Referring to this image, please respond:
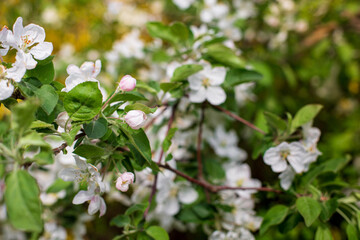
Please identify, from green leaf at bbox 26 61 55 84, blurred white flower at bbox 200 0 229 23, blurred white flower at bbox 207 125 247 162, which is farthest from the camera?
blurred white flower at bbox 200 0 229 23

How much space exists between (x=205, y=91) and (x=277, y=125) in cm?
23

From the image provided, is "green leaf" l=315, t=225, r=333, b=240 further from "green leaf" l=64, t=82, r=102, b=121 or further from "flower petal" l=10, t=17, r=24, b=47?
"flower petal" l=10, t=17, r=24, b=47

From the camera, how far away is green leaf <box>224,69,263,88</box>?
100 cm

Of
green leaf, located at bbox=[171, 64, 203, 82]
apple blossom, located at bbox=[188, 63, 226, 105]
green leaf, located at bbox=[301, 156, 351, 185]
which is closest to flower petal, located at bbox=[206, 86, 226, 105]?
apple blossom, located at bbox=[188, 63, 226, 105]

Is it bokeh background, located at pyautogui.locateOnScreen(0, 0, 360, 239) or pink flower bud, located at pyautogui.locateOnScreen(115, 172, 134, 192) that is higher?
pink flower bud, located at pyautogui.locateOnScreen(115, 172, 134, 192)

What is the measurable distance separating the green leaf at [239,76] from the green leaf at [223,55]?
0.03 metres

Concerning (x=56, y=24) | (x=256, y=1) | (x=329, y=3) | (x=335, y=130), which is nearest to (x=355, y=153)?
(x=335, y=130)

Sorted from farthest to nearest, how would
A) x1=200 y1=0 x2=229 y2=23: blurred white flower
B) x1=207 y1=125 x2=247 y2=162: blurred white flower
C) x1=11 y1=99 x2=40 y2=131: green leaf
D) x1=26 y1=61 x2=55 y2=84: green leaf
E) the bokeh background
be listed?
the bokeh background → x1=200 y1=0 x2=229 y2=23: blurred white flower → x1=207 y1=125 x2=247 y2=162: blurred white flower → x1=26 y1=61 x2=55 y2=84: green leaf → x1=11 y1=99 x2=40 y2=131: green leaf

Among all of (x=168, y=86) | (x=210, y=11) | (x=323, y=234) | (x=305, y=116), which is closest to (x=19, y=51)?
(x=168, y=86)

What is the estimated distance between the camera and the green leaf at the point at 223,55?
1.02 meters

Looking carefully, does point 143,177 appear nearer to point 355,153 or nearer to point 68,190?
point 68,190

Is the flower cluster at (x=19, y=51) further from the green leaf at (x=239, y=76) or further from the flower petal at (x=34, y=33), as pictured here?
the green leaf at (x=239, y=76)

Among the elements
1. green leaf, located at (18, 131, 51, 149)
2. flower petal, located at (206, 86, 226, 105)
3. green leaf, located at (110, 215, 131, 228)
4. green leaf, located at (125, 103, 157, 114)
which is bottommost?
green leaf, located at (110, 215, 131, 228)

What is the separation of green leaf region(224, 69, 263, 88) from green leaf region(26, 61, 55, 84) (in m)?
0.52
